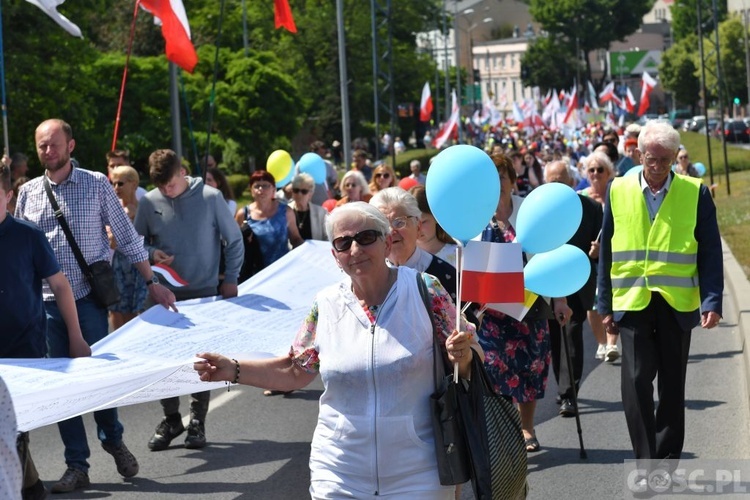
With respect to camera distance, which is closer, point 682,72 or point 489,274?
point 489,274

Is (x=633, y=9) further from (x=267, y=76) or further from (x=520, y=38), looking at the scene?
(x=267, y=76)

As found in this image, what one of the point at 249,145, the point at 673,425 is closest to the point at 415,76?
the point at 249,145

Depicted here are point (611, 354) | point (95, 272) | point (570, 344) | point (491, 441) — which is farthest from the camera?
point (611, 354)

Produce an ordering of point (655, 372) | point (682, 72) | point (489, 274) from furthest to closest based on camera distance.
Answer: point (682, 72)
point (655, 372)
point (489, 274)

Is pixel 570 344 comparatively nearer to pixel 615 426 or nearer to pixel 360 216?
pixel 615 426

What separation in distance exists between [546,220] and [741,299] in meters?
8.23

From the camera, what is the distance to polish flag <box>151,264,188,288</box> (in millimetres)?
9023

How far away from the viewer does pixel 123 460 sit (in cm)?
811

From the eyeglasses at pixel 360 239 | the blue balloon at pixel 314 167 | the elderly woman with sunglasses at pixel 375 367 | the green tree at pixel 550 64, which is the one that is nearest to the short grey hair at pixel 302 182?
the blue balloon at pixel 314 167

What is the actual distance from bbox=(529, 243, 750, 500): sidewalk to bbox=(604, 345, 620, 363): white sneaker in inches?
3.0

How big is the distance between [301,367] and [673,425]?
9.76 ft

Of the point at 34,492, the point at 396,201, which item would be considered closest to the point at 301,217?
the point at 396,201
